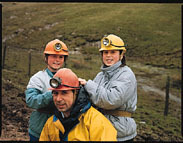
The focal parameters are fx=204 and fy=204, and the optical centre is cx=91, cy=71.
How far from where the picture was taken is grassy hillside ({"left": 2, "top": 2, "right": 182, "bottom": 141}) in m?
10.5

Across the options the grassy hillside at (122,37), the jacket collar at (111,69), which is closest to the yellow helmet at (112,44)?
the jacket collar at (111,69)

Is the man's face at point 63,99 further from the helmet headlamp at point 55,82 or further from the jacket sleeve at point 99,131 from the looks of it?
the jacket sleeve at point 99,131

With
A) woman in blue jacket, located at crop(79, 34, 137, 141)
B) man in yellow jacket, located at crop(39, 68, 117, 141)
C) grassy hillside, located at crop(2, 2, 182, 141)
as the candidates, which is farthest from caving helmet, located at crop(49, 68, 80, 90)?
grassy hillside, located at crop(2, 2, 182, 141)

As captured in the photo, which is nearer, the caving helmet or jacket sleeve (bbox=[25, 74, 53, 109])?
the caving helmet

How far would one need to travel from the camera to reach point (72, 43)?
23.8 meters

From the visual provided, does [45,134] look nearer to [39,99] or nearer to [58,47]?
[39,99]

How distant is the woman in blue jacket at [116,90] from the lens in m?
2.60

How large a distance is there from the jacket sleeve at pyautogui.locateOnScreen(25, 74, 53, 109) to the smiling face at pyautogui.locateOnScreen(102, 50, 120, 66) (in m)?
0.94

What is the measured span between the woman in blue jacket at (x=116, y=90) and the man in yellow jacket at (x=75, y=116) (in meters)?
0.15

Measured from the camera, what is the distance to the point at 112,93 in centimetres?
258

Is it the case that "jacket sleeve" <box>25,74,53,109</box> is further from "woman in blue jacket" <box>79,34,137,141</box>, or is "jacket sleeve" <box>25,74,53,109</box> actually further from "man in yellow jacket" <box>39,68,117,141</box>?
"woman in blue jacket" <box>79,34,137,141</box>

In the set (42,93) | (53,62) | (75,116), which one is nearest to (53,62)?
(53,62)

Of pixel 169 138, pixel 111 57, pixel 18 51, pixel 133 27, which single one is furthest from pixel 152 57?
pixel 111 57

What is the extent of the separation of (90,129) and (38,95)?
96cm
